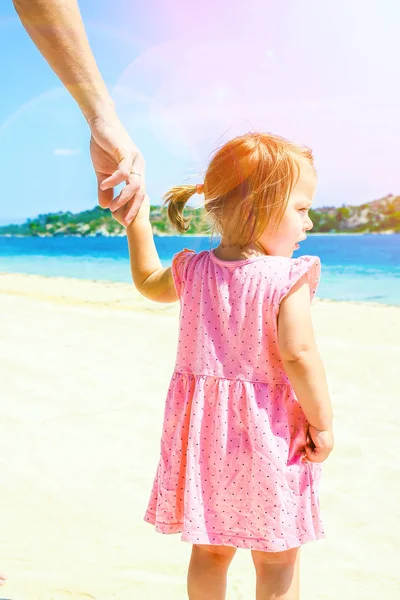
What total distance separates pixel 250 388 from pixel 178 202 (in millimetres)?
529

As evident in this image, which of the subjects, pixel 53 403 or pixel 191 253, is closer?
pixel 191 253

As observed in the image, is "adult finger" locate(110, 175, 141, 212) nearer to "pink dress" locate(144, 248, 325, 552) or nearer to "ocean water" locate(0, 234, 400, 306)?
"pink dress" locate(144, 248, 325, 552)

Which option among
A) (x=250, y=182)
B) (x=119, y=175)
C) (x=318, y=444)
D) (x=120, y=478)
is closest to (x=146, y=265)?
(x=119, y=175)

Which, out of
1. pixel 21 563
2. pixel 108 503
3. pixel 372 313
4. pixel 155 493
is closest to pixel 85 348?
pixel 108 503

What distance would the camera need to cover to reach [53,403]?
12.8ft

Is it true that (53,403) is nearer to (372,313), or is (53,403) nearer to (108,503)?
(108,503)

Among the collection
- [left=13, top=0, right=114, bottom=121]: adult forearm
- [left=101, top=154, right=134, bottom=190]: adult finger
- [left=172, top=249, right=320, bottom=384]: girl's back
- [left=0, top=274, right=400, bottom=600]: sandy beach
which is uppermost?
[left=13, top=0, right=114, bottom=121]: adult forearm

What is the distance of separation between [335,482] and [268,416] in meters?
1.61

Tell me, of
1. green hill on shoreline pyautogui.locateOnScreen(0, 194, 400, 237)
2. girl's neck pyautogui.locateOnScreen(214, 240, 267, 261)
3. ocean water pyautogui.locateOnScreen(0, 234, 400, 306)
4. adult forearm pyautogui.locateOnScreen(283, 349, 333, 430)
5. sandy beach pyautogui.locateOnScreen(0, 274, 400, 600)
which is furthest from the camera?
green hill on shoreline pyautogui.locateOnScreen(0, 194, 400, 237)

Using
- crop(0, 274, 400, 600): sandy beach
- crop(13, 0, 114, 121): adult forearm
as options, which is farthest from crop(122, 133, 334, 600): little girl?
crop(0, 274, 400, 600): sandy beach

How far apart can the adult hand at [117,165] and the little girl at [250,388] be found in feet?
0.59

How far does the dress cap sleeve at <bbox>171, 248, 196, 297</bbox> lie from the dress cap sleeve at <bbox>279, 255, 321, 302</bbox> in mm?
263

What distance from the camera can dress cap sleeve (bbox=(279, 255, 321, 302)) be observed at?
1.48m

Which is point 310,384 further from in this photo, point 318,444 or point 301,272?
point 301,272
